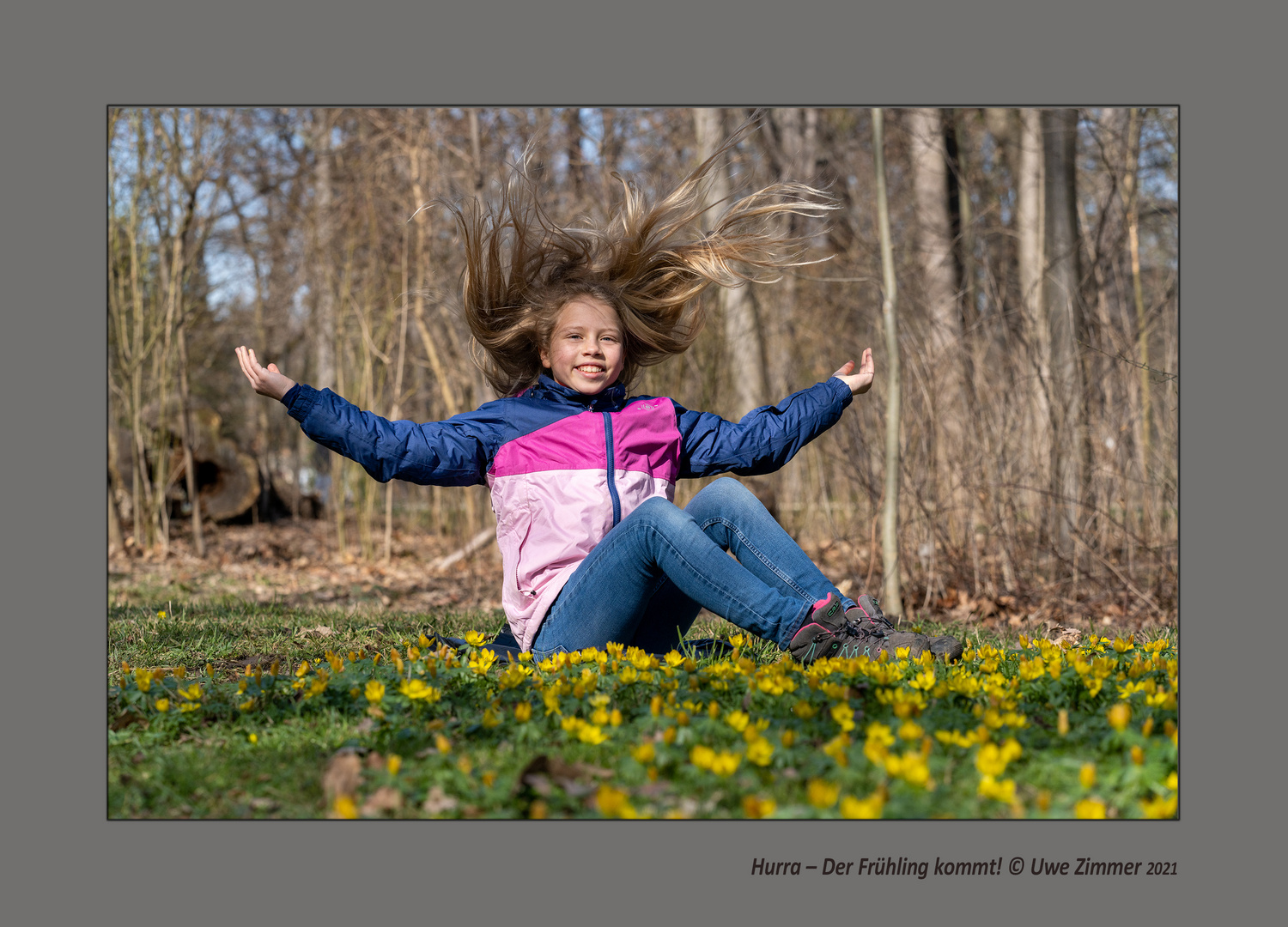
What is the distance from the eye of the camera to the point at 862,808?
2.14 m

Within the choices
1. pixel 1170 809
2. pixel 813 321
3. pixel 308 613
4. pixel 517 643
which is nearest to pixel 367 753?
pixel 517 643

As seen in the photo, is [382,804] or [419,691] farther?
[419,691]

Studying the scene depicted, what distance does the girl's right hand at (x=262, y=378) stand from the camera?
3.59 metres

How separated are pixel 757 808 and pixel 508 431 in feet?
7.00

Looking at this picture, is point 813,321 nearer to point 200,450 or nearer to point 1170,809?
point 200,450

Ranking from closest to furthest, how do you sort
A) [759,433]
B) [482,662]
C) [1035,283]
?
1. [482,662]
2. [759,433]
3. [1035,283]

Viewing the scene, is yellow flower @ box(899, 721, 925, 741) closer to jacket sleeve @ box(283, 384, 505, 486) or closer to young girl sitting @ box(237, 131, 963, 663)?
young girl sitting @ box(237, 131, 963, 663)

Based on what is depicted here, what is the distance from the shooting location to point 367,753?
8.66 feet

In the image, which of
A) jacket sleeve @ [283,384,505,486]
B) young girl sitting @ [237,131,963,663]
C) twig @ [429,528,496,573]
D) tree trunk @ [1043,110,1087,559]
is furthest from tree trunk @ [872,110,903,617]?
twig @ [429,528,496,573]

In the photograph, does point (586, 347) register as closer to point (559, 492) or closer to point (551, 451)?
point (551, 451)

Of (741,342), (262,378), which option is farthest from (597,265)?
(741,342)

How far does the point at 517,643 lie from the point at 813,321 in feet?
20.8

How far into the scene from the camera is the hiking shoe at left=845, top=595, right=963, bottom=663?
361 centimetres

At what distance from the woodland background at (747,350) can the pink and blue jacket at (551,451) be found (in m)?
1.00
